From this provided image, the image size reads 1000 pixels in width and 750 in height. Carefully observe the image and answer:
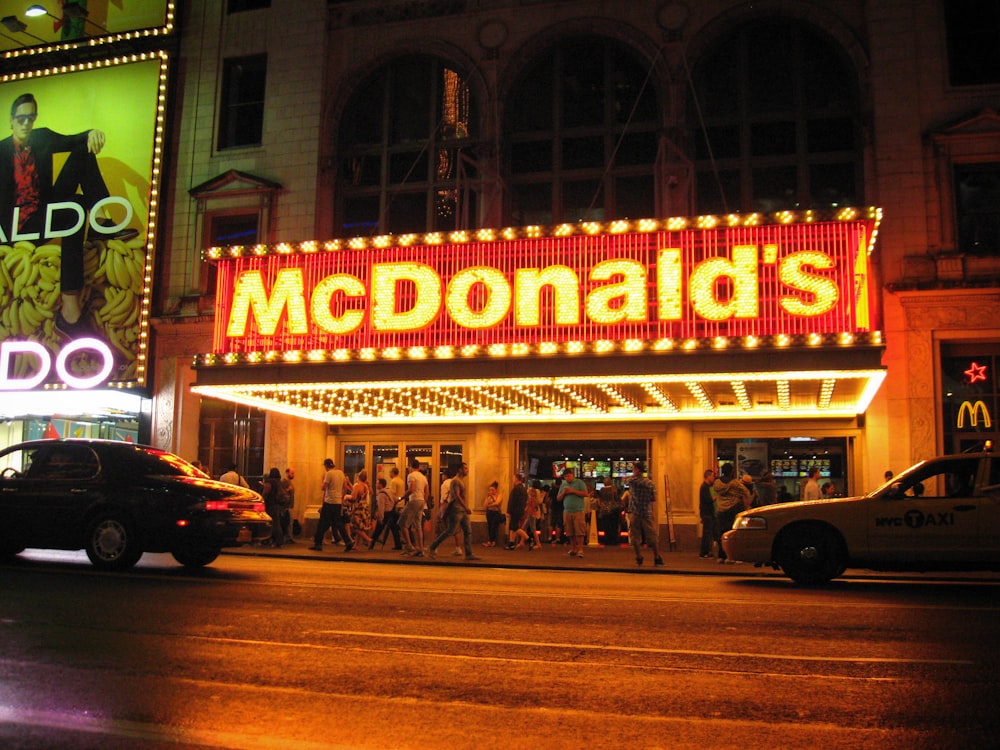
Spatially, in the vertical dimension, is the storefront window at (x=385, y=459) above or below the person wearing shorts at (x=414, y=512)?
above

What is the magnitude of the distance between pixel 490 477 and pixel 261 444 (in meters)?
6.00

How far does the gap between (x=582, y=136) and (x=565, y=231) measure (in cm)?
716

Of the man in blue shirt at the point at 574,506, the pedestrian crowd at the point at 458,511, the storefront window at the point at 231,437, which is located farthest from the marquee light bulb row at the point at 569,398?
the storefront window at the point at 231,437

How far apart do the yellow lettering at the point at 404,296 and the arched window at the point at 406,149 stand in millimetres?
5825

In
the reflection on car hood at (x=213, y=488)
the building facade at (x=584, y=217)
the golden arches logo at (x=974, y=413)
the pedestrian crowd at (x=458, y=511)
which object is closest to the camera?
the reflection on car hood at (x=213, y=488)

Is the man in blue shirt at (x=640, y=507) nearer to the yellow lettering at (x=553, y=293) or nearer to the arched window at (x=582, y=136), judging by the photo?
the yellow lettering at (x=553, y=293)

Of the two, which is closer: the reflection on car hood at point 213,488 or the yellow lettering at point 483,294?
the reflection on car hood at point 213,488

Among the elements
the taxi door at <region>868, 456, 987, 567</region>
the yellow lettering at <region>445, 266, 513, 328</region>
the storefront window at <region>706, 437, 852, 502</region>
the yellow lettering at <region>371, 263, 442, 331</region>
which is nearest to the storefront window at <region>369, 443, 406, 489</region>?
the yellow lettering at <region>371, 263, 442, 331</region>

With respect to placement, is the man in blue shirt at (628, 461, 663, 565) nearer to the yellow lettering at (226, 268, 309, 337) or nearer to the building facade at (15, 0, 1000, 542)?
the building facade at (15, 0, 1000, 542)

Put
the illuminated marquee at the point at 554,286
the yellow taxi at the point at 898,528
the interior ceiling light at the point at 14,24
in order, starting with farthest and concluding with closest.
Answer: the interior ceiling light at the point at 14,24
the illuminated marquee at the point at 554,286
the yellow taxi at the point at 898,528

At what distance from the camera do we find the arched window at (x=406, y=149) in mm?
23953

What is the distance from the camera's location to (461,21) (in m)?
24.2

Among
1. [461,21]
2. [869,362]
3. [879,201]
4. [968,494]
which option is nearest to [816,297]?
[869,362]

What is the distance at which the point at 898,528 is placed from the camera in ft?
39.8
